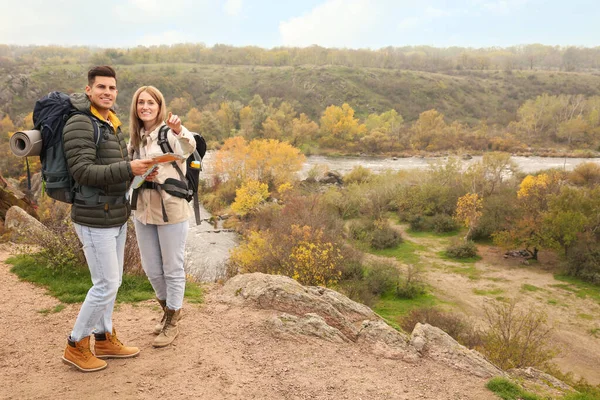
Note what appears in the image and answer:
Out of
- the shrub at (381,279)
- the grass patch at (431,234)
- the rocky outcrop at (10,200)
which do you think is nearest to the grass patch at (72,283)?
the rocky outcrop at (10,200)

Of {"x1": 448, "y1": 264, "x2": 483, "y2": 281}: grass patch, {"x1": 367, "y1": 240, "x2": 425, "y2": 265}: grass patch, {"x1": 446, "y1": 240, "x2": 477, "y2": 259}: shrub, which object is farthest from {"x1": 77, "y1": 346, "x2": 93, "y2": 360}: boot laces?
{"x1": 446, "y1": 240, "x2": 477, "y2": 259}: shrub

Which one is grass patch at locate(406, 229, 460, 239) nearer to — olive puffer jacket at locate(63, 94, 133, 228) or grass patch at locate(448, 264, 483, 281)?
grass patch at locate(448, 264, 483, 281)

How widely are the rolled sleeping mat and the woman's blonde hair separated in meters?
0.88

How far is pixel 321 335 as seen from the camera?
592 cm

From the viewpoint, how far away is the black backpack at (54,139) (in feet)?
11.3

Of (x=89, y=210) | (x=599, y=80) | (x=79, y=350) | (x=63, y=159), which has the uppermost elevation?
(x=599, y=80)

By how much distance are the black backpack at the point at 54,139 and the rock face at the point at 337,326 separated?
3.36 m

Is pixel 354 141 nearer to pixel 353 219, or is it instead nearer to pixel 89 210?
pixel 353 219

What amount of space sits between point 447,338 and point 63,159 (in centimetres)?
576

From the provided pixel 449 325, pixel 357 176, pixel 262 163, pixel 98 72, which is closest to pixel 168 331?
pixel 98 72

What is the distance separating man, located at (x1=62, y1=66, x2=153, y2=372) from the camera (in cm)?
344

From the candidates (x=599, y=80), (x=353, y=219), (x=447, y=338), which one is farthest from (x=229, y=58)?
(x=447, y=338)

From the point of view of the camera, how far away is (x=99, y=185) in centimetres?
358

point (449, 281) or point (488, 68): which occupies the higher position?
point (488, 68)
